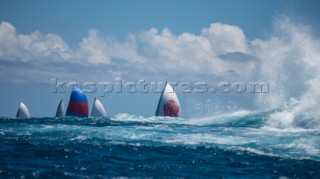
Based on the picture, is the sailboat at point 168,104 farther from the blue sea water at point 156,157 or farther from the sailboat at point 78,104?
the blue sea water at point 156,157

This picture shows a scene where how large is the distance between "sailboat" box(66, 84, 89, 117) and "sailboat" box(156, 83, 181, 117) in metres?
12.5

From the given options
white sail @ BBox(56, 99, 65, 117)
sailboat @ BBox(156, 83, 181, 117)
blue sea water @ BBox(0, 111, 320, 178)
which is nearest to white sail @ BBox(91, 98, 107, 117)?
white sail @ BBox(56, 99, 65, 117)

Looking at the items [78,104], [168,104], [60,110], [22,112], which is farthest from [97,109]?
[22,112]

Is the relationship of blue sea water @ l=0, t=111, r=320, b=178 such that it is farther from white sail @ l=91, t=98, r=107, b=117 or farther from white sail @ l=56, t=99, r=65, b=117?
white sail @ l=56, t=99, r=65, b=117

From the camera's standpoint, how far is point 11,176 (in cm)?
1608

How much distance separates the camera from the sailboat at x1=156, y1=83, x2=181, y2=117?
218ft

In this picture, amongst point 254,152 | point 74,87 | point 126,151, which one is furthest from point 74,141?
point 74,87

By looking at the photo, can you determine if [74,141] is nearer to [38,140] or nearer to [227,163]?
[38,140]

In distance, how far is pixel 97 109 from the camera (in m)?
76.2

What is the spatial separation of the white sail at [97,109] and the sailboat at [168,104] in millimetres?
14355

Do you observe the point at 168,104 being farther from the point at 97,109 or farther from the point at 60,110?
the point at 60,110

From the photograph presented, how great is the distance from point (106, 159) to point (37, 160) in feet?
11.2

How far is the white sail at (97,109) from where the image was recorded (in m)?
75.9

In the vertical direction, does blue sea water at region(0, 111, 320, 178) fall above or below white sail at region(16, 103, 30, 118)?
below
